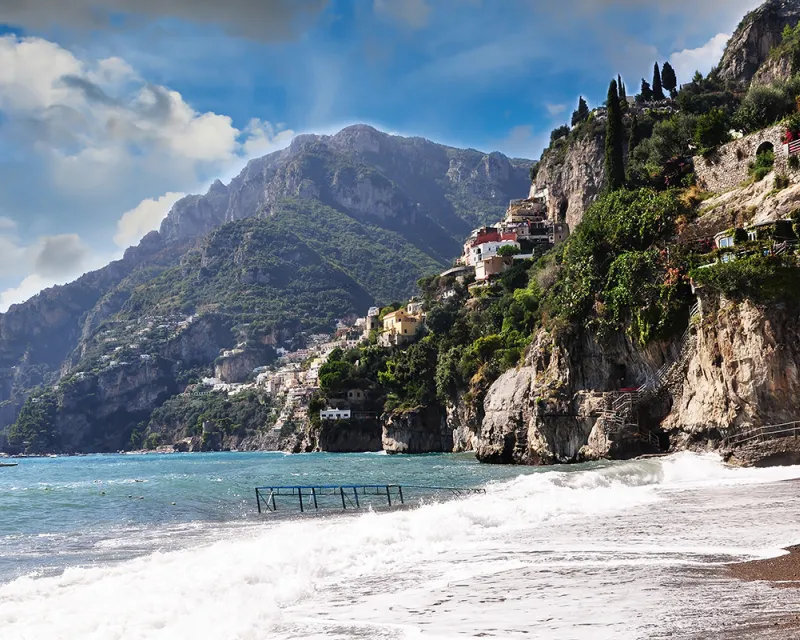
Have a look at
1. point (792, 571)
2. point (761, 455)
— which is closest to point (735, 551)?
point (792, 571)

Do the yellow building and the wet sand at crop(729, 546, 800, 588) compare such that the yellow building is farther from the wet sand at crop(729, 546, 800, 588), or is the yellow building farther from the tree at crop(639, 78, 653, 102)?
the wet sand at crop(729, 546, 800, 588)

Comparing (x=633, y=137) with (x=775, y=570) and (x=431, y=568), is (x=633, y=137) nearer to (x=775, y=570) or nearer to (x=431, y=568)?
(x=431, y=568)

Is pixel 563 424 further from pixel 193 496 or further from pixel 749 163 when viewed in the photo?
pixel 193 496

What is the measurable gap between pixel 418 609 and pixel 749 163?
141 feet

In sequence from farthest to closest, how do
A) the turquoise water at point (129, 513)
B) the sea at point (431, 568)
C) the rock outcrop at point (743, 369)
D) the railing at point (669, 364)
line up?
Result: 1. the railing at point (669, 364)
2. the rock outcrop at point (743, 369)
3. the turquoise water at point (129, 513)
4. the sea at point (431, 568)

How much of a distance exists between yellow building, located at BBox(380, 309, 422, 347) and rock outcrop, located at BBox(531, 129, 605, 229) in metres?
25.1

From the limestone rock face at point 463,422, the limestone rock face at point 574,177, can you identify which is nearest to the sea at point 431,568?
the limestone rock face at point 463,422

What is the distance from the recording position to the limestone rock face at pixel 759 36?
95.0 metres

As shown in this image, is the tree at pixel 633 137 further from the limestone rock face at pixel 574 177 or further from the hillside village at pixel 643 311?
the limestone rock face at pixel 574 177

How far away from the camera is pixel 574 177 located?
89.6 meters

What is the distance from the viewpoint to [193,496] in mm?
38062

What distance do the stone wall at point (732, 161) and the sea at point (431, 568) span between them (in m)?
23.3

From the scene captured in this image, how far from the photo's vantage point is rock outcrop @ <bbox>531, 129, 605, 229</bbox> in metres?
84.4

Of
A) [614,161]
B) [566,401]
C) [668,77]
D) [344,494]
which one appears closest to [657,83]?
[668,77]
